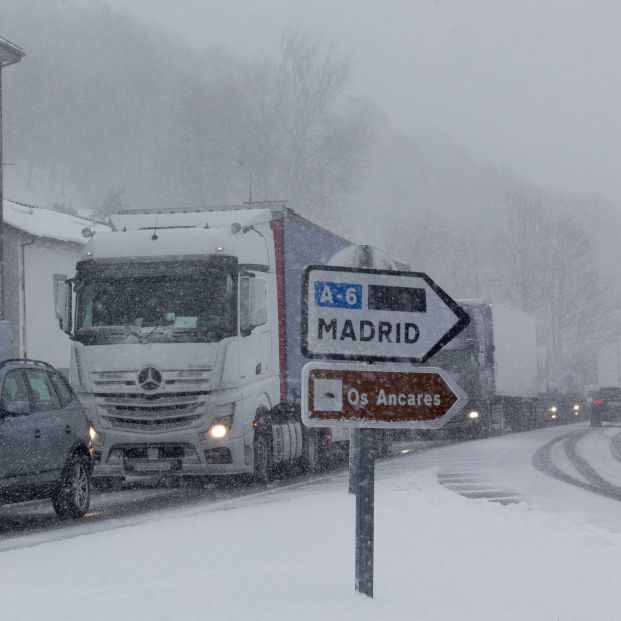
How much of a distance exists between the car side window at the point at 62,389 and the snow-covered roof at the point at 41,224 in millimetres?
23803

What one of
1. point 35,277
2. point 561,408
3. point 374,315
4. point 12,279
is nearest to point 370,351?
point 374,315

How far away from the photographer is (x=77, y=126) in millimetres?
128625

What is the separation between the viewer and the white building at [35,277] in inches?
1522

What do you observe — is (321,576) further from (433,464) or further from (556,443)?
(556,443)

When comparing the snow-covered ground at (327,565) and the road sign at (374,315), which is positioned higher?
the road sign at (374,315)

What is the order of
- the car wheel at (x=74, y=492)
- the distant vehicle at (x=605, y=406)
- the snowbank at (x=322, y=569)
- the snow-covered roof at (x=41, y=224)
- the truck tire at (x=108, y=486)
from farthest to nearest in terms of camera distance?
1. the distant vehicle at (x=605, y=406)
2. the snow-covered roof at (x=41, y=224)
3. the truck tire at (x=108, y=486)
4. the car wheel at (x=74, y=492)
5. the snowbank at (x=322, y=569)

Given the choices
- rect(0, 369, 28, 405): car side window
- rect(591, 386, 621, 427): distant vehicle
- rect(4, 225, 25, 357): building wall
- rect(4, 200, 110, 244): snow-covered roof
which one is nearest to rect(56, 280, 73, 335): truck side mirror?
rect(0, 369, 28, 405): car side window

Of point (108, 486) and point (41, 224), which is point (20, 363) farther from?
point (41, 224)

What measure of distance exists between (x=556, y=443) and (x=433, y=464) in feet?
32.8

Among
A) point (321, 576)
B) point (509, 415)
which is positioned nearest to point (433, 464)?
point (321, 576)

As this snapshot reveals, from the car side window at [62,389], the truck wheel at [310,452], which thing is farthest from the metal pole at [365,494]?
the truck wheel at [310,452]

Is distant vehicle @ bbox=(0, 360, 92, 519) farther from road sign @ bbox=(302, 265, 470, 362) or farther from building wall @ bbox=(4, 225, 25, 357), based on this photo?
building wall @ bbox=(4, 225, 25, 357)

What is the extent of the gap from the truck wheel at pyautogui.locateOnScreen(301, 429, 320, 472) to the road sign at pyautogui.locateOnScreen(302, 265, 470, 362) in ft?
39.5

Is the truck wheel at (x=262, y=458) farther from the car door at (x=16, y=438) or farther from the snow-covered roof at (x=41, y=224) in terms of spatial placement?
the snow-covered roof at (x=41, y=224)
